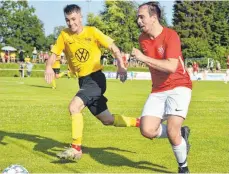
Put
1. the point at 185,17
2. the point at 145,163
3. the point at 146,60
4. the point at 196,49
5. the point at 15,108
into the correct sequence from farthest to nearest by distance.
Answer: the point at 185,17 → the point at 196,49 → the point at 15,108 → the point at 145,163 → the point at 146,60

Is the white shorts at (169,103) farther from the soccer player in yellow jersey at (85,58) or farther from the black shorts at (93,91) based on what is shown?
the black shorts at (93,91)

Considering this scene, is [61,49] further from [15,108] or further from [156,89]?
[15,108]

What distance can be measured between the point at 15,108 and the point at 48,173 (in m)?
9.97

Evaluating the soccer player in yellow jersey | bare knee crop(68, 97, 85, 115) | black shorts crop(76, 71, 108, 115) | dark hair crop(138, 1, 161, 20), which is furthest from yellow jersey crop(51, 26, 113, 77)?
dark hair crop(138, 1, 161, 20)

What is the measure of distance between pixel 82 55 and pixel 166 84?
83.5 inches

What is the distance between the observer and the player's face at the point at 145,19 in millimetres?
7004

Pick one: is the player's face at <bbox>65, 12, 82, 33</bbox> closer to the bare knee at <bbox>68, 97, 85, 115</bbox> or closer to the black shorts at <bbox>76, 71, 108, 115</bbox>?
the black shorts at <bbox>76, 71, 108, 115</bbox>

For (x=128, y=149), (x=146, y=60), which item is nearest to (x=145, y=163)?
(x=128, y=149)

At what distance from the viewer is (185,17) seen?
102m

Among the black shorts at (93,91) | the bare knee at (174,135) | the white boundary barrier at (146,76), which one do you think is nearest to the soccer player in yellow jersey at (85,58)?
the black shorts at (93,91)

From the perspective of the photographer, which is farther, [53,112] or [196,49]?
[196,49]

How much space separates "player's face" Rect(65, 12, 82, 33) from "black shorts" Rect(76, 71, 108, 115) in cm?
88

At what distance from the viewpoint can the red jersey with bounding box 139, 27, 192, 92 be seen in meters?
6.91

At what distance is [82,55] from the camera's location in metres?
8.82
